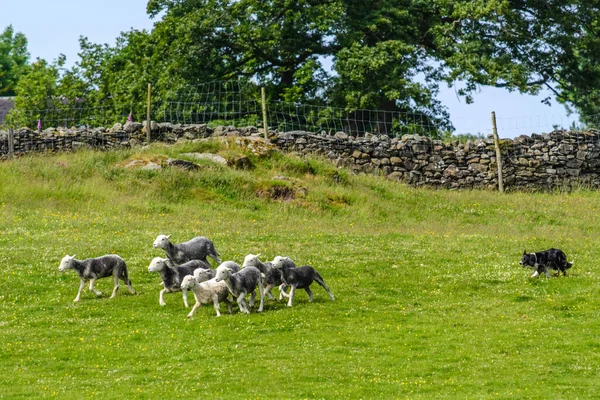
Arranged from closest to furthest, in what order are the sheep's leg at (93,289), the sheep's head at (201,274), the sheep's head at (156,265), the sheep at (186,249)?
1. the sheep's head at (201,274)
2. the sheep's head at (156,265)
3. the sheep's leg at (93,289)
4. the sheep at (186,249)

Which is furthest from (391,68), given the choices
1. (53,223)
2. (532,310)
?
(532,310)

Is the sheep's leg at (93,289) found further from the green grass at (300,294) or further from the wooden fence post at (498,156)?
the wooden fence post at (498,156)

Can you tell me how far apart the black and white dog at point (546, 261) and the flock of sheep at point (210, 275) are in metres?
5.40

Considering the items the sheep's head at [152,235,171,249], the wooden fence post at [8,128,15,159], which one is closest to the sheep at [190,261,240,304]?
the sheep's head at [152,235,171,249]

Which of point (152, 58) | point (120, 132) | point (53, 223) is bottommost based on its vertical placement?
point (53, 223)

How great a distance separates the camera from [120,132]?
45.9 metres

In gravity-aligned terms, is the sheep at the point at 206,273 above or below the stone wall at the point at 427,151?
below

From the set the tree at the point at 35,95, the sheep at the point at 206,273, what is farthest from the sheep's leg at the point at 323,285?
the tree at the point at 35,95

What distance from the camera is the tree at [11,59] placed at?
326 feet

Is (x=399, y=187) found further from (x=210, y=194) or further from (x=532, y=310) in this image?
(x=532, y=310)

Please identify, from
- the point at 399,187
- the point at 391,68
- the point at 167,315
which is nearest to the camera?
the point at 167,315

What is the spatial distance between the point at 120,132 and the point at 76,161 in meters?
4.78

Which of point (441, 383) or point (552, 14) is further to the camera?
point (552, 14)

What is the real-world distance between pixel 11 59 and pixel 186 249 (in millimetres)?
84558
